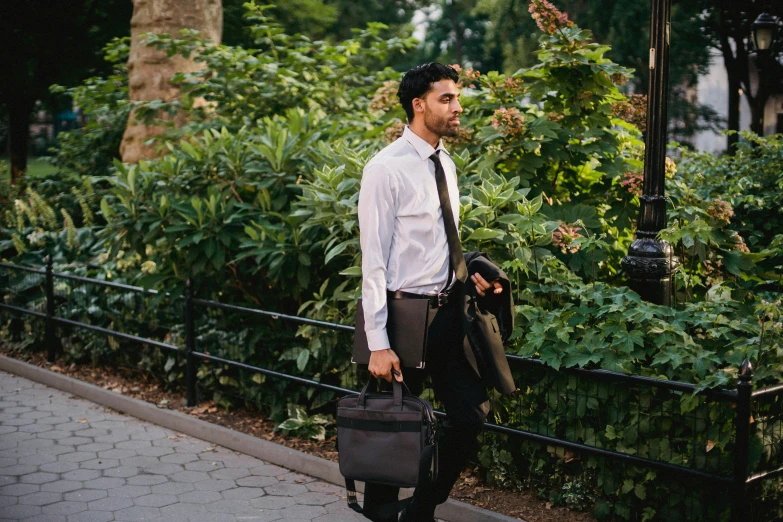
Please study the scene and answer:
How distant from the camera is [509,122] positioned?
16.9 feet

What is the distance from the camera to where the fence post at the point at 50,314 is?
739 centimetres

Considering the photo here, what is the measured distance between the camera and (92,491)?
15.2 ft

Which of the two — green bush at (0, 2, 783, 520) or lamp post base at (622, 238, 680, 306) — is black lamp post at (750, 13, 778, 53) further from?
lamp post base at (622, 238, 680, 306)

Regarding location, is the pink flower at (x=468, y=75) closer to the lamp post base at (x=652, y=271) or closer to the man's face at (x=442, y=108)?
the lamp post base at (x=652, y=271)

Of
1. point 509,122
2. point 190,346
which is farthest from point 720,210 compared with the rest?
point 190,346

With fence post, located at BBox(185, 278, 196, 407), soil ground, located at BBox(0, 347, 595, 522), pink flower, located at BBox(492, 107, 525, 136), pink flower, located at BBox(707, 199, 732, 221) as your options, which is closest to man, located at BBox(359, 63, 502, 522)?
soil ground, located at BBox(0, 347, 595, 522)

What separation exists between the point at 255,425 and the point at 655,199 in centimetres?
322

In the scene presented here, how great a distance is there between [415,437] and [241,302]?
3.39m

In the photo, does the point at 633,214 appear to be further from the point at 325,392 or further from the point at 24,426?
the point at 24,426

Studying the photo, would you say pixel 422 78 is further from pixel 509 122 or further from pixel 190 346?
pixel 190 346

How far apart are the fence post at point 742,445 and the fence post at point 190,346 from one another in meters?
3.98

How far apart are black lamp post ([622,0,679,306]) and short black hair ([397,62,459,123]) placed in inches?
66.6

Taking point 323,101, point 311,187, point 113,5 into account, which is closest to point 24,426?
point 311,187

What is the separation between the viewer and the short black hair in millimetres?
3318
